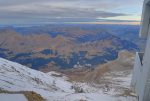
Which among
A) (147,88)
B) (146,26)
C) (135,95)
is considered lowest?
(135,95)

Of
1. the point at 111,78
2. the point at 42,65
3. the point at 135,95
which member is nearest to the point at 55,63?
the point at 42,65

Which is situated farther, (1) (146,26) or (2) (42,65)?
(2) (42,65)

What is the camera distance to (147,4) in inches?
978

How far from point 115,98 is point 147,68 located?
18.1 feet

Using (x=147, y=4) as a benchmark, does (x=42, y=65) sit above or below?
below

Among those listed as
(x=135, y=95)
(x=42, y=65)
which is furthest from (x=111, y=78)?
(x=42, y=65)

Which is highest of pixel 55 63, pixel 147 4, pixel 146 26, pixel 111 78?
pixel 147 4

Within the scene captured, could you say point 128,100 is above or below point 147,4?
below

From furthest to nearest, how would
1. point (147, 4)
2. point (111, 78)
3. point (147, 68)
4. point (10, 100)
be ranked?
point (111, 78) < point (147, 4) < point (147, 68) < point (10, 100)

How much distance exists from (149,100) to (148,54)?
351cm

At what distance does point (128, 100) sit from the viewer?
24891mm

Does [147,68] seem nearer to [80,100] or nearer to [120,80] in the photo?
[80,100]

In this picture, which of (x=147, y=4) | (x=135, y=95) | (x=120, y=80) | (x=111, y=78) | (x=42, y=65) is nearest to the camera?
(x=147, y=4)

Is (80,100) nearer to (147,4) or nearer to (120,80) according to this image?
(147,4)
